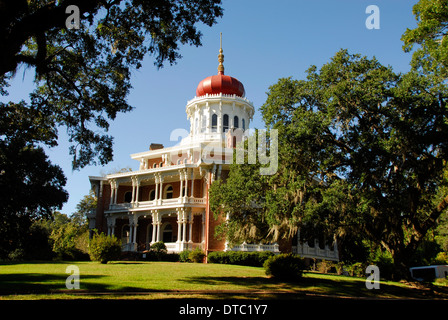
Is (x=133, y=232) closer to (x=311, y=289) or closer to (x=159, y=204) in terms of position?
(x=159, y=204)

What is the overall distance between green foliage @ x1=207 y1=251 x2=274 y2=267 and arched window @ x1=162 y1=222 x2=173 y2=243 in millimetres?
11753

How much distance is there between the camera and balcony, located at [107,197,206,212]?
123 feet

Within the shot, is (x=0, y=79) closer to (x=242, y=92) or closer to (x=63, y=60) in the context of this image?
(x=63, y=60)

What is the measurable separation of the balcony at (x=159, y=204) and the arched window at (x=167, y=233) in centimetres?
346

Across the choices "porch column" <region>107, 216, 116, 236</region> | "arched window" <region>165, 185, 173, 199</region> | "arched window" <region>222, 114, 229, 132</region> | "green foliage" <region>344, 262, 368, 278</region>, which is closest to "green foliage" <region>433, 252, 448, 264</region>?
"green foliage" <region>344, 262, 368, 278</region>

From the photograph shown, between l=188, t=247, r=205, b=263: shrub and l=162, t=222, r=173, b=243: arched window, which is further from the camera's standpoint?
l=162, t=222, r=173, b=243: arched window

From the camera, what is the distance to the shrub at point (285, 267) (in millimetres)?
18891

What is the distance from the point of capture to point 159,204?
3925 cm

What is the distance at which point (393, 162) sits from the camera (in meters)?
19.7

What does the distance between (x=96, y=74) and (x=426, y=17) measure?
14053mm

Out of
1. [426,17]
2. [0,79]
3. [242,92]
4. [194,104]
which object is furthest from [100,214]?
[426,17]

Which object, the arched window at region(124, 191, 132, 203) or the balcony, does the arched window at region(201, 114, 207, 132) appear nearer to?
the arched window at region(124, 191, 132, 203)

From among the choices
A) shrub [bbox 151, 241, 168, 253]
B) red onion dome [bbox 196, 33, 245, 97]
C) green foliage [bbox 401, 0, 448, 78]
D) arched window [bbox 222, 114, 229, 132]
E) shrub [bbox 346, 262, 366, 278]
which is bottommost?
shrub [bbox 346, 262, 366, 278]

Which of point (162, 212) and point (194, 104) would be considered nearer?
point (162, 212)
